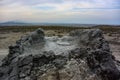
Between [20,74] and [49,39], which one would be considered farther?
[49,39]

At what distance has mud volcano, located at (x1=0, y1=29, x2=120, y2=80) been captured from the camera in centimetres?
612

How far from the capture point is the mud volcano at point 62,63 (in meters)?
6.12

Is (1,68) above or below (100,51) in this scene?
below

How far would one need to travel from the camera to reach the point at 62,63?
Result: 6238 mm

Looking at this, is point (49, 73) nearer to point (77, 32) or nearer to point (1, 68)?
point (1, 68)

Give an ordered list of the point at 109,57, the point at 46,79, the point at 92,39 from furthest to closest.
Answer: the point at 92,39
the point at 109,57
the point at 46,79

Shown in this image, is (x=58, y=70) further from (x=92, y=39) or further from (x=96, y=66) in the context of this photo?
(x=92, y=39)

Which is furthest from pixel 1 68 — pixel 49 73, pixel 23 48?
pixel 49 73

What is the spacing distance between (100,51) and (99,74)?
2.25 feet

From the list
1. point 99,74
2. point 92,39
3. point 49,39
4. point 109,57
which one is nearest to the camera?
point 99,74

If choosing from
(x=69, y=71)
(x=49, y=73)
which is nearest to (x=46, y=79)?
(x=49, y=73)

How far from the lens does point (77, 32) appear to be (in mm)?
8570

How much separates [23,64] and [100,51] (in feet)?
6.79

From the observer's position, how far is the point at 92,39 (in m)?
7.58
